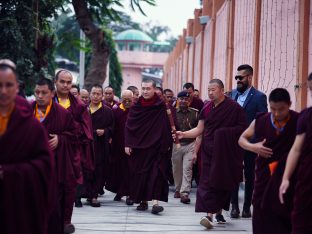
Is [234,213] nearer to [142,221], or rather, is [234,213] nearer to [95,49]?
[142,221]

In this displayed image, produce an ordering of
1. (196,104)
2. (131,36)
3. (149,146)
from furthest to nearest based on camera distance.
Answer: (131,36), (196,104), (149,146)

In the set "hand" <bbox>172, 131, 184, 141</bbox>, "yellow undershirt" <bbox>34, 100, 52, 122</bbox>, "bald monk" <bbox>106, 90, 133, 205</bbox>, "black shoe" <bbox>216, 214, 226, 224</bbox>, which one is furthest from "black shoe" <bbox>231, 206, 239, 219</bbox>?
"yellow undershirt" <bbox>34, 100, 52, 122</bbox>

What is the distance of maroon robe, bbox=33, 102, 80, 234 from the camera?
23.6ft

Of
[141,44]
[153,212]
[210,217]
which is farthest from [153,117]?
[141,44]

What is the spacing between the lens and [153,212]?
10.2 metres

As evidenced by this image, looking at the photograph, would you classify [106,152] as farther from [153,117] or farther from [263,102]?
[263,102]

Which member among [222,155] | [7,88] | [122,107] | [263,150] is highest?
[122,107]

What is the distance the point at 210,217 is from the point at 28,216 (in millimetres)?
4355

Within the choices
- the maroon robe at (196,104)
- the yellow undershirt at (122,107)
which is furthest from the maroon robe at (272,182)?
the maroon robe at (196,104)

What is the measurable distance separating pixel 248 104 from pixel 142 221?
1.97 m

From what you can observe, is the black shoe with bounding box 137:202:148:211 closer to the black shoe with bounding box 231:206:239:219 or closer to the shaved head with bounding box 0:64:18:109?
the black shoe with bounding box 231:206:239:219

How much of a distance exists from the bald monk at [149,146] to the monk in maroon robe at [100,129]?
93 centimetres

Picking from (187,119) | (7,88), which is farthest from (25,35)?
(7,88)

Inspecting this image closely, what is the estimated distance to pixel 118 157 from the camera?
39.9ft
